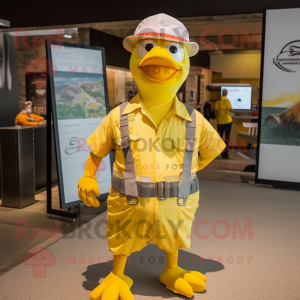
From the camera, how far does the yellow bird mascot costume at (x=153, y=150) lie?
2.07 meters

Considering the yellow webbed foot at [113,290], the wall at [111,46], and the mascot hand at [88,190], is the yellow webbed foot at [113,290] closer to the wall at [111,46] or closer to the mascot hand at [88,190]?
the mascot hand at [88,190]

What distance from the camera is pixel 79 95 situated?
3.73 meters

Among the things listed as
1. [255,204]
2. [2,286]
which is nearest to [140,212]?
[2,286]

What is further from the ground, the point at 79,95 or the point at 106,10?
the point at 106,10

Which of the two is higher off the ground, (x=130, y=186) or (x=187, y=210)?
(x=130, y=186)

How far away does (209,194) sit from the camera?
15.5 ft

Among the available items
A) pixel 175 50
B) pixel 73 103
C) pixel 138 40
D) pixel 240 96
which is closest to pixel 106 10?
pixel 73 103

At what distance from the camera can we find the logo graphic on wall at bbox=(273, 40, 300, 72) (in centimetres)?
474

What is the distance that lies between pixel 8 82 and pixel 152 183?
12.4 ft

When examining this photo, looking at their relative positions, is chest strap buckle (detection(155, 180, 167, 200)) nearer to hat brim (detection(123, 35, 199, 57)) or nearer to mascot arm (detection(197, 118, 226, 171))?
mascot arm (detection(197, 118, 226, 171))

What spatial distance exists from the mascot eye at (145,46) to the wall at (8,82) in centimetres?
349

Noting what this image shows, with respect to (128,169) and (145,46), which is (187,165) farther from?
(145,46)

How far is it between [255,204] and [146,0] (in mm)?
3391

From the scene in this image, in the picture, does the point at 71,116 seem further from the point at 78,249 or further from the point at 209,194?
the point at 209,194
